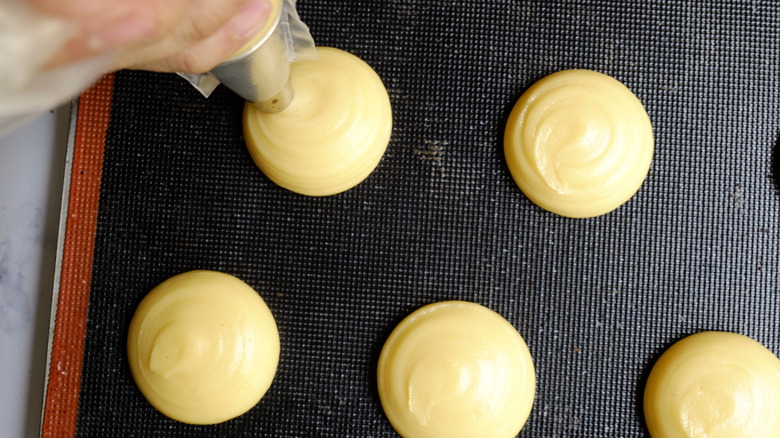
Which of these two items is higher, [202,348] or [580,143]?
[580,143]

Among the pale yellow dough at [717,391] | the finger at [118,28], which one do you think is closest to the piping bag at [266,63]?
the finger at [118,28]

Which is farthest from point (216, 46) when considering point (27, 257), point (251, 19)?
point (27, 257)

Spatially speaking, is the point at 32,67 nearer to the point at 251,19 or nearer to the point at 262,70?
the point at 251,19

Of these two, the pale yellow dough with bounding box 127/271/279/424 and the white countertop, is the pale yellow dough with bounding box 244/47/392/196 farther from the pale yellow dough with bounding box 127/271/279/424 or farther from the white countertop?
the white countertop

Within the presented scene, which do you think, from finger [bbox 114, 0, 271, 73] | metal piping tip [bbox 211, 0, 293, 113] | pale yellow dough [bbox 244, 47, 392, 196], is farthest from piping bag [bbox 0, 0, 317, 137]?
pale yellow dough [bbox 244, 47, 392, 196]

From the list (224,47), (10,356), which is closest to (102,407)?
(10,356)

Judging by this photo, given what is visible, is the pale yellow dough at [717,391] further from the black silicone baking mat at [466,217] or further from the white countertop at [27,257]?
the white countertop at [27,257]

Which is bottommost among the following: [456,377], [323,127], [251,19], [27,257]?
[27,257]
